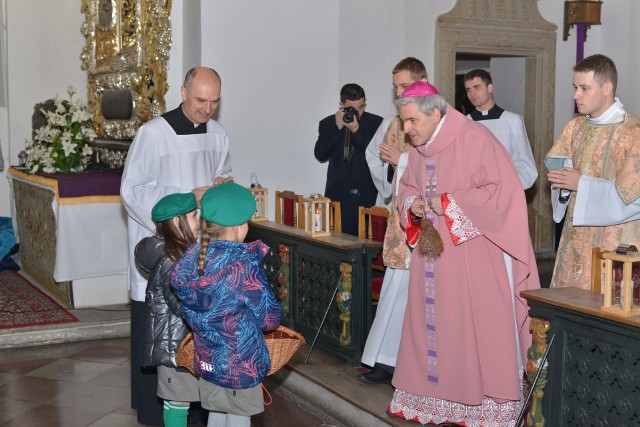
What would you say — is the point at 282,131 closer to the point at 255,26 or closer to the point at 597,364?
the point at 255,26

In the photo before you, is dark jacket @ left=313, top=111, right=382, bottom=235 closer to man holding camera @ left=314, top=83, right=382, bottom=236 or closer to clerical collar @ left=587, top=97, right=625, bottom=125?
man holding camera @ left=314, top=83, right=382, bottom=236

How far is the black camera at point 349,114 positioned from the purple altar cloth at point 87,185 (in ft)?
7.96

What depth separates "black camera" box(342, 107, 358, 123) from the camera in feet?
23.4

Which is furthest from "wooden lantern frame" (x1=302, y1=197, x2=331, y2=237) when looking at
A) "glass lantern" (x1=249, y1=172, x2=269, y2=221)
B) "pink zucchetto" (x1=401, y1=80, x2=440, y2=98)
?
"pink zucchetto" (x1=401, y1=80, x2=440, y2=98)

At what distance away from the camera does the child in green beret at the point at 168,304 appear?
4.24 m

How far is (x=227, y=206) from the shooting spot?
12.0 feet

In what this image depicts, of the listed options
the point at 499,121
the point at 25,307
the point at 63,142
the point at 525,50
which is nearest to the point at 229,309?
the point at 499,121

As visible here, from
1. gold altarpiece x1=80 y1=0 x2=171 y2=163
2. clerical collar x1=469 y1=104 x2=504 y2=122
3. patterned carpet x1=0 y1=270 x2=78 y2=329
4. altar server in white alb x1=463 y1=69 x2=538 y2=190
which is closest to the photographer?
altar server in white alb x1=463 y1=69 x2=538 y2=190

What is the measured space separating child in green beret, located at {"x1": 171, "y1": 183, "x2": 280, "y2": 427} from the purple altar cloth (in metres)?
4.71

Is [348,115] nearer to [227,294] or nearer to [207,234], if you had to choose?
[207,234]

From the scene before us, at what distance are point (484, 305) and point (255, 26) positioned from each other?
4115 mm

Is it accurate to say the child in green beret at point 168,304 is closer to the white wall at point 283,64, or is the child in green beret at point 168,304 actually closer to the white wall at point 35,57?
the white wall at point 283,64

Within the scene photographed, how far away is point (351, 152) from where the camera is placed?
7.47 meters

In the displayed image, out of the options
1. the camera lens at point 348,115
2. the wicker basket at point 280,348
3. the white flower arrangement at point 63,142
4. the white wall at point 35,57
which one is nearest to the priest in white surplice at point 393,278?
the wicker basket at point 280,348
